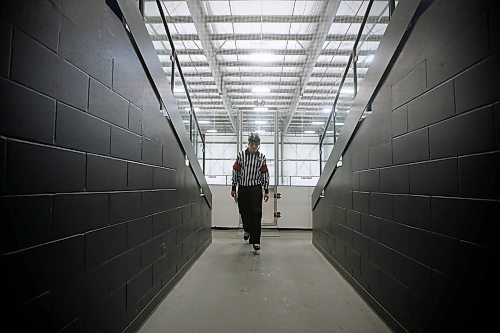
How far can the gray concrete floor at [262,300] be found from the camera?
156 cm

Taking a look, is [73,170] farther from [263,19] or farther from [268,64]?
[268,64]

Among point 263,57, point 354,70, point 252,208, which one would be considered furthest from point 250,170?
point 263,57

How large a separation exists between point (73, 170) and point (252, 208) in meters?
2.53

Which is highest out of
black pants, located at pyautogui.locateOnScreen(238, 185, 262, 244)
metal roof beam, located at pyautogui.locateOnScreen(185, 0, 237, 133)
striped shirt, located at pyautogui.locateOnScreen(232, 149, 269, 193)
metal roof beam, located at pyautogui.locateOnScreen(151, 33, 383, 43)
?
metal roof beam, located at pyautogui.locateOnScreen(151, 33, 383, 43)

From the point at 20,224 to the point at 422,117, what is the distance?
61.3 inches

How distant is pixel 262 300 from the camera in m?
1.90

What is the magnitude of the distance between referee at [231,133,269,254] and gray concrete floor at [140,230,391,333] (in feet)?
1.28

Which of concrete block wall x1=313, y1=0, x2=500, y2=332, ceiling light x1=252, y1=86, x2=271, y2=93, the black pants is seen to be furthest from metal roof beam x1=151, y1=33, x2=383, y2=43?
concrete block wall x1=313, y1=0, x2=500, y2=332

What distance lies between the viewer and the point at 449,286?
1.07 metres

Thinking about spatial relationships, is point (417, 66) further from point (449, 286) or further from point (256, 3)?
point (256, 3)

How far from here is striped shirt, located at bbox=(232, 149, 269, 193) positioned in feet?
11.3

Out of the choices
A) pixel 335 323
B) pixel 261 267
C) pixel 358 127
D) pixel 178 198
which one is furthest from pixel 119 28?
pixel 261 267

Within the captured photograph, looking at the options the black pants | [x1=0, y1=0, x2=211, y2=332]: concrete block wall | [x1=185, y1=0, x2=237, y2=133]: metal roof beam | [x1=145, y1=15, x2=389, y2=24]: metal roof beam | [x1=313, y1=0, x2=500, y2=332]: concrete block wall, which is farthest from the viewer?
[x1=145, y1=15, x2=389, y2=24]: metal roof beam

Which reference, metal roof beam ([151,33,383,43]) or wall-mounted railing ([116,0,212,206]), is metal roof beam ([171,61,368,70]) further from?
wall-mounted railing ([116,0,212,206])
